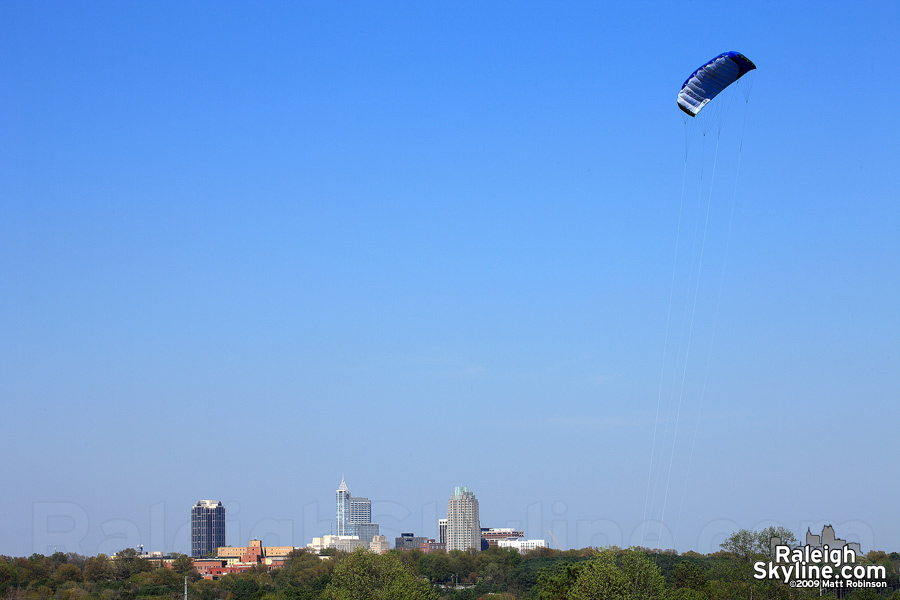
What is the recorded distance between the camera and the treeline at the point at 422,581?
6844cm

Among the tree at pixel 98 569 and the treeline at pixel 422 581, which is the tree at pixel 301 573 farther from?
the tree at pixel 98 569

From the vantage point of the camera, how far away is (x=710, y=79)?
48.8 metres

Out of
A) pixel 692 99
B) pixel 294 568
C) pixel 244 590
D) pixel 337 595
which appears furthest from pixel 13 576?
pixel 692 99

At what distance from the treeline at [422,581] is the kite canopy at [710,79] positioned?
32.0 meters

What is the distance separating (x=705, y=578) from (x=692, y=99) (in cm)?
6449

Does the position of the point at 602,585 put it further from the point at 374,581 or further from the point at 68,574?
the point at 68,574

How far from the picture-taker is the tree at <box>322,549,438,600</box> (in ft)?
249

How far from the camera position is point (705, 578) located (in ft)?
330

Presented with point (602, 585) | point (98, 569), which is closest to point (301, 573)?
point (98, 569)

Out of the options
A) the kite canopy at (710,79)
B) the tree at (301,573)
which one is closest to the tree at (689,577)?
the kite canopy at (710,79)

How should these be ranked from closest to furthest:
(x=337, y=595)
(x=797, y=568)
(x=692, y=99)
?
1. (x=692, y=99)
2. (x=797, y=568)
3. (x=337, y=595)

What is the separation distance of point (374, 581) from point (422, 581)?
8.17 meters

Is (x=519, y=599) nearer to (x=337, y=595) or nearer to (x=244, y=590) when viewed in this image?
(x=244, y=590)

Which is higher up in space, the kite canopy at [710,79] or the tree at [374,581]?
the kite canopy at [710,79]
